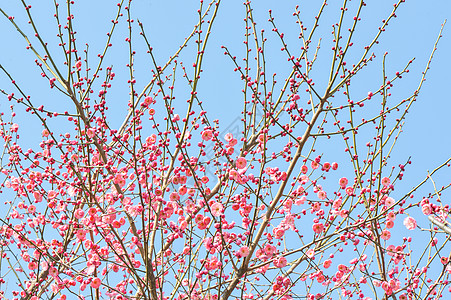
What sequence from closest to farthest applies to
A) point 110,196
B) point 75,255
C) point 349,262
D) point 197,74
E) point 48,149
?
Answer: point 197,74, point 110,196, point 349,262, point 75,255, point 48,149

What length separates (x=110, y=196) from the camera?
4223 mm

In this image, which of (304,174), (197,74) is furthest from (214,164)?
(197,74)

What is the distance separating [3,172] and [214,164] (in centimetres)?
296

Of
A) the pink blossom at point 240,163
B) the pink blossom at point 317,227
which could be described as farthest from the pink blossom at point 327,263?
the pink blossom at point 240,163

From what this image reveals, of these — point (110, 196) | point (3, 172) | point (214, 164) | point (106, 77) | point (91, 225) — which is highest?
point (106, 77)

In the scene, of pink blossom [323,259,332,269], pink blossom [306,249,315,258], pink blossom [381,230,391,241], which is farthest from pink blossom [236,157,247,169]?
pink blossom [381,230,391,241]

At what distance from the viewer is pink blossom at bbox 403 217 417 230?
4.23 metres

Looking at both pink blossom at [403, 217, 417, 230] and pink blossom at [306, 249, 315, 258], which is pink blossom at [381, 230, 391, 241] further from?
pink blossom at [306, 249, 315, 258]

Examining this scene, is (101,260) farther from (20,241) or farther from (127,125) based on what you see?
(127,125)

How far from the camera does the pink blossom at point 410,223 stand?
13.9ft

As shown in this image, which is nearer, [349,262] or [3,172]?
[349,262]

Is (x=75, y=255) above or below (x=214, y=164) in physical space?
below

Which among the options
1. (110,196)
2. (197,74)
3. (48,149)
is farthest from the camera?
(48,149)

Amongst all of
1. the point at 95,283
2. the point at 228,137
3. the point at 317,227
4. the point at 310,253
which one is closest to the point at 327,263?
the point at 310,253
